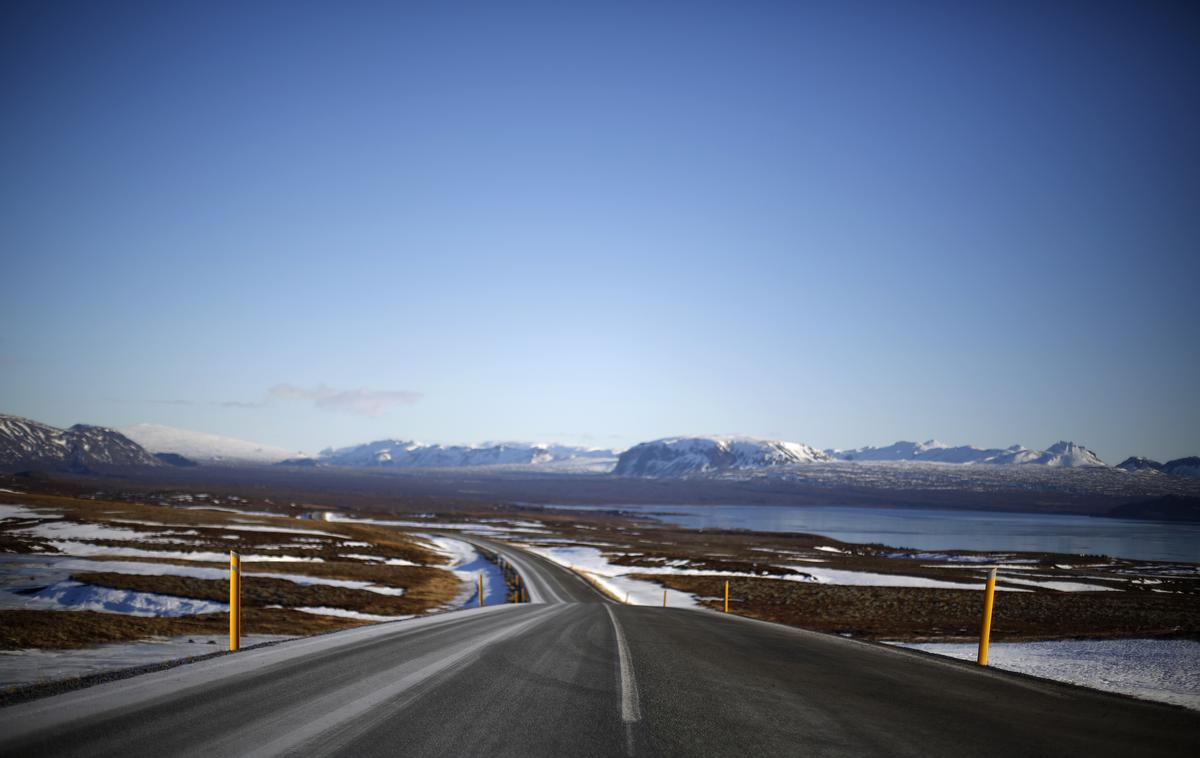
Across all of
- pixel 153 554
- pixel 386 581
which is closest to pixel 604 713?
pixel 386 581

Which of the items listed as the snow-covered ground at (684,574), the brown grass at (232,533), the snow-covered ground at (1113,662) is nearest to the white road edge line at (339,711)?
the snow-covered ground at (1113,662)

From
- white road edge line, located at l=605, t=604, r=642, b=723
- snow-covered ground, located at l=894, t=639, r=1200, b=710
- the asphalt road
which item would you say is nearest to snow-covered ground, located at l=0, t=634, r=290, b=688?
the asphalt road

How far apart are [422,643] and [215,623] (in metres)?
10.7

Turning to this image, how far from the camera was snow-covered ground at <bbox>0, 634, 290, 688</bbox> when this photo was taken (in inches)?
325

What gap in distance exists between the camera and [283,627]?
62.3 ft

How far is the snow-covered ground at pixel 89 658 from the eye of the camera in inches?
325

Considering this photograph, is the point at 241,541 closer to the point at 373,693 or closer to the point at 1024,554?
the point at 373,693

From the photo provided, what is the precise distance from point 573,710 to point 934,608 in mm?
36493

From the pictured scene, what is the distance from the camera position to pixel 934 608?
36031 millimetres

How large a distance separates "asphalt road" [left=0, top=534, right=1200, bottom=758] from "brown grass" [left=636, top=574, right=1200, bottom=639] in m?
15.3

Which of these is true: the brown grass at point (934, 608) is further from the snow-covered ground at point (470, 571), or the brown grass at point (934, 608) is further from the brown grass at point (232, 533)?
the brown grass at point (232, 533)

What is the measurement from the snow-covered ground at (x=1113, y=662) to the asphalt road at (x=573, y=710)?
5.67 feet

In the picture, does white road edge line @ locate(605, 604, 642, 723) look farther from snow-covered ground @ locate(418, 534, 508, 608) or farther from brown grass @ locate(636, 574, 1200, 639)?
snow-covered ground @ locate(418, 534, 508, 608)

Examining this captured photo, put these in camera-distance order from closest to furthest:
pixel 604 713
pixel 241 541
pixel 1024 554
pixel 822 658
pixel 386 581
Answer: pixel 604 713 < pixel 822 658 < pixel 386 581 < pixel 241 541 < pixel 1024 554
